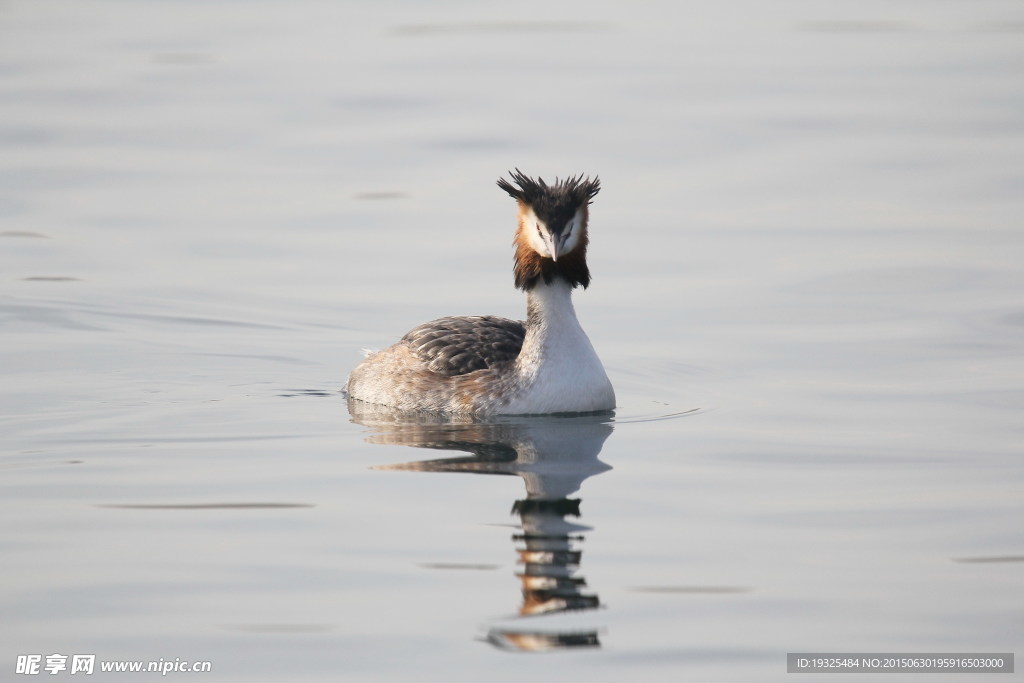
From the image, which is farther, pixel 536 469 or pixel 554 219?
pixel 554 219

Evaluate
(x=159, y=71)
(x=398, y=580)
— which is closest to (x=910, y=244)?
(x=398, y=580)

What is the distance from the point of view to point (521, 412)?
13414 millimetres

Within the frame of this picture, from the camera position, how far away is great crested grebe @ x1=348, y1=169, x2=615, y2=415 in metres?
13.3

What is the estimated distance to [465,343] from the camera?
14.2 m

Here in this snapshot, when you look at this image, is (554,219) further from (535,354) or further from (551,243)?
(535,354)

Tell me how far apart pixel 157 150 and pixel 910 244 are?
11.6 metres

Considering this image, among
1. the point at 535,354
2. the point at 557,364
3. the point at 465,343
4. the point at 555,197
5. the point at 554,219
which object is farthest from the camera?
the point at 465,343

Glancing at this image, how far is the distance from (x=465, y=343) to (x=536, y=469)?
113 inches

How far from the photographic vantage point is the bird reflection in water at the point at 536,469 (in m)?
8.57

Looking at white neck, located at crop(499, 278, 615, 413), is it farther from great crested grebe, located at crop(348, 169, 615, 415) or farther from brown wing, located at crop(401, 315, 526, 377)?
brown wing, located at crop(401, 315, 526, 377)

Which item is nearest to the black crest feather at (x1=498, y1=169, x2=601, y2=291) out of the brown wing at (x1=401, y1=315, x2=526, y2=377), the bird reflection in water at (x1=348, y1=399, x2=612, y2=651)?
A: the brown wing at (x1=401, y1=315, x2=526, y2=377)

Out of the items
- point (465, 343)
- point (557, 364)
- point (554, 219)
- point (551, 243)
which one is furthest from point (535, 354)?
point (554, 219)

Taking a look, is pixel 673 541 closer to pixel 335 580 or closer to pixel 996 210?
pixel 335 580

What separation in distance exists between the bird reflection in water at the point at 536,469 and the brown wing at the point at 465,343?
54cm
